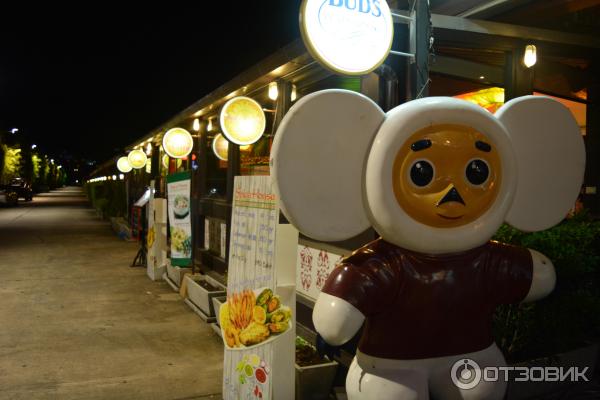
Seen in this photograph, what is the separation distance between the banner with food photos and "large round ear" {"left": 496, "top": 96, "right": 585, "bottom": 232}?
636 centimetres

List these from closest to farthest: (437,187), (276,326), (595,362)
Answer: (437,187), (276,326), (595,362)

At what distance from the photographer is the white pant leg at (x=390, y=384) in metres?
2.69

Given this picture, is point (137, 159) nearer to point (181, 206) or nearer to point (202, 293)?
point (181, 206)

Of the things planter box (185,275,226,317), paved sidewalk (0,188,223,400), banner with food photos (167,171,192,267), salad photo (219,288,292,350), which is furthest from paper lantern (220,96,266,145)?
salad photo (219,288,292,350)

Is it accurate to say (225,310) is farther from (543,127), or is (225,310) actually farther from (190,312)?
(190,312)

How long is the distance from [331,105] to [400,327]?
123cm

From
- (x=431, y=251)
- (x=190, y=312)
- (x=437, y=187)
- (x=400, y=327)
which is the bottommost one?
(x=190, y=312)

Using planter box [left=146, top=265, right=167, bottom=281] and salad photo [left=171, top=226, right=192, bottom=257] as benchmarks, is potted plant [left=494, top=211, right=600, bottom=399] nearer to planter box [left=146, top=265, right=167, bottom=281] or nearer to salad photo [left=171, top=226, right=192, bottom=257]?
salad photo [left=171, top=226, right=192, bottom=257]

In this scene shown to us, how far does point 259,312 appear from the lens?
4.17m

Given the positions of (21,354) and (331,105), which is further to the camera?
(21,354)

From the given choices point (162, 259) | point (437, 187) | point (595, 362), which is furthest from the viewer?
point (162, 259)

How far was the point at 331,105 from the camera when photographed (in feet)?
8.88

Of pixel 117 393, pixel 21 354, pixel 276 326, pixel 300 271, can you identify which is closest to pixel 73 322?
pixel 21 354

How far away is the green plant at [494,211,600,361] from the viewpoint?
437 centimetres
